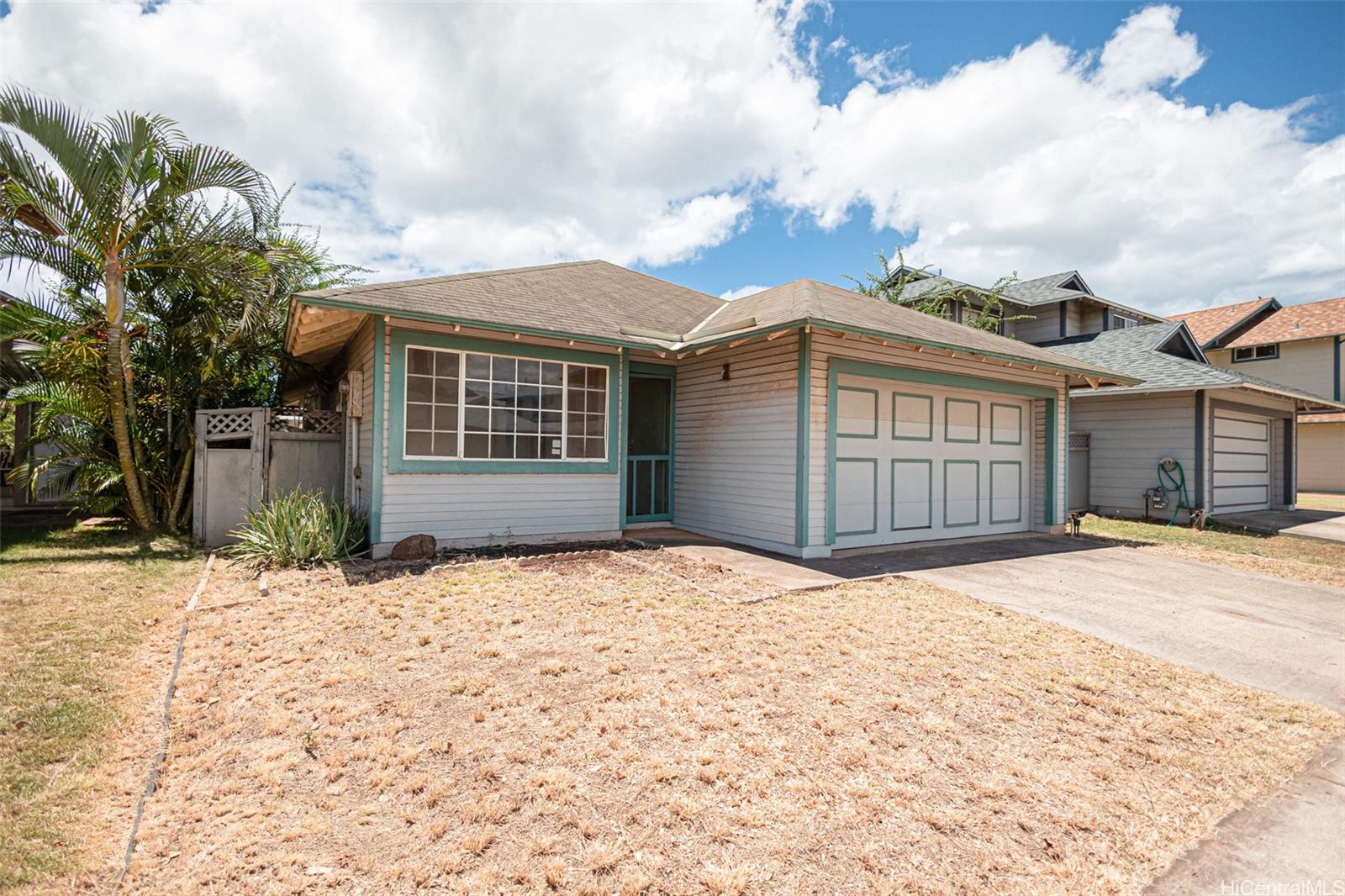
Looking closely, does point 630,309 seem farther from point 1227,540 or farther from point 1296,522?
point 1296,522

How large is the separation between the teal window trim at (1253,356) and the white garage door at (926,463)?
22325 millimetres

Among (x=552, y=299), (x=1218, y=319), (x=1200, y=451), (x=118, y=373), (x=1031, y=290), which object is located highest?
(x=1218, y=319)

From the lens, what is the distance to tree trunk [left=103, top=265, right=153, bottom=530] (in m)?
7.62

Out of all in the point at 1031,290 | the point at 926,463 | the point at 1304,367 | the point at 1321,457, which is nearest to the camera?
the point at 926,463

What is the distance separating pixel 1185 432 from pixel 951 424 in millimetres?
7616

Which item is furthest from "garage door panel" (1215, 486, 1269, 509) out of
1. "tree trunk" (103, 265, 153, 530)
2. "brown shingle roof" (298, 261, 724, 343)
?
"tree trunk" (103, 265, 153, 530)

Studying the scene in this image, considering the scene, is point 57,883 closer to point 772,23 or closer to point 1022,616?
point 1022,616

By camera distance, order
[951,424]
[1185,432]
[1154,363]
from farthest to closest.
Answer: [1154,363], [1185,432], [951,424]

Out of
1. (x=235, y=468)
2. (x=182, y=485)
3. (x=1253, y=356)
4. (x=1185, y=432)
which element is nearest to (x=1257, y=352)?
(x=1253, y=356)

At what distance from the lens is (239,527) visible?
8156 mm

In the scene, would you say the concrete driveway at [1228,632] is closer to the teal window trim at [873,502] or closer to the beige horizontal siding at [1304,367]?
the teal window trim at [873,502]

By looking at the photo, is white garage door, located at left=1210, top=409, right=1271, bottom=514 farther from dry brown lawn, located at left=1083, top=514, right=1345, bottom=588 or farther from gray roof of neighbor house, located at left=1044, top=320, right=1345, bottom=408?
dry brown lawn, located at left=1083, top=514, right=1345, bottom=588

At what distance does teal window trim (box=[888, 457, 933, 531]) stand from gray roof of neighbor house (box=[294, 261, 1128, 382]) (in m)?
1.73

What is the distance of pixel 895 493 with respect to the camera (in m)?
8.80
